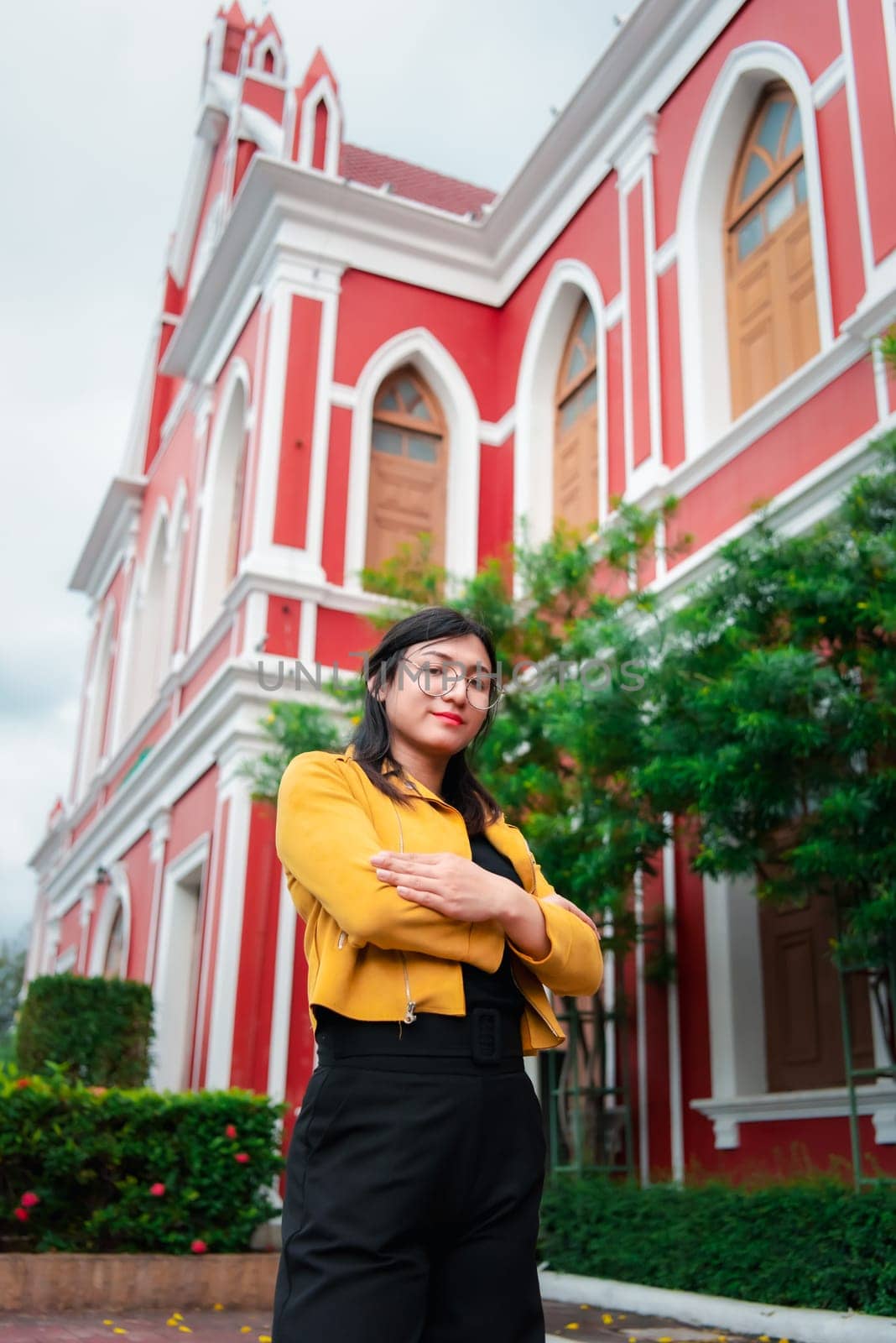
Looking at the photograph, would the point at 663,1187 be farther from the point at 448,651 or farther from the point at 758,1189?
the point at 448,651

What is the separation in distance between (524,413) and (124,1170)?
24.6 feet

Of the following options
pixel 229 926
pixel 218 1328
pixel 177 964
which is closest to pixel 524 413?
pixel 229 926

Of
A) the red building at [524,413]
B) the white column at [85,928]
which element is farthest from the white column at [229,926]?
the white column at [85,928]

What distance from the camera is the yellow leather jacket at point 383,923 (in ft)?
5.98

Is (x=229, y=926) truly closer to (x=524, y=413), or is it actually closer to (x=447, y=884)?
(x=524, y=413)

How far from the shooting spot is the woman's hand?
5.98ft

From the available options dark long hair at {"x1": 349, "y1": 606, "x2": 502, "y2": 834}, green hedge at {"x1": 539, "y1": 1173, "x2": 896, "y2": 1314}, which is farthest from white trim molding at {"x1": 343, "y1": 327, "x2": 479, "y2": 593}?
dark long hair at {"x1": 349, "y1": 606, "x2": 502, "y2": 834}

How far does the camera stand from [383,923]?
5.91ft

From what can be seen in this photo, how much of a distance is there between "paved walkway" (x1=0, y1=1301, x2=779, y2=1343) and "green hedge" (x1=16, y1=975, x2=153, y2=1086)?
4.67 metres

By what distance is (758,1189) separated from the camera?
5.64 m

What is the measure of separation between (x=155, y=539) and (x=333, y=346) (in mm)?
6029

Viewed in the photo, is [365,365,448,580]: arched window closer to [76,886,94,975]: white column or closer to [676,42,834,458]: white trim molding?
[676,42,834,458]: white trim molding

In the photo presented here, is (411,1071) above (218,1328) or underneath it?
above

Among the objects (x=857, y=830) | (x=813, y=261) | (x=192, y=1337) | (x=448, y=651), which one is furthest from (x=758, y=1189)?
(x=813, y=261)
